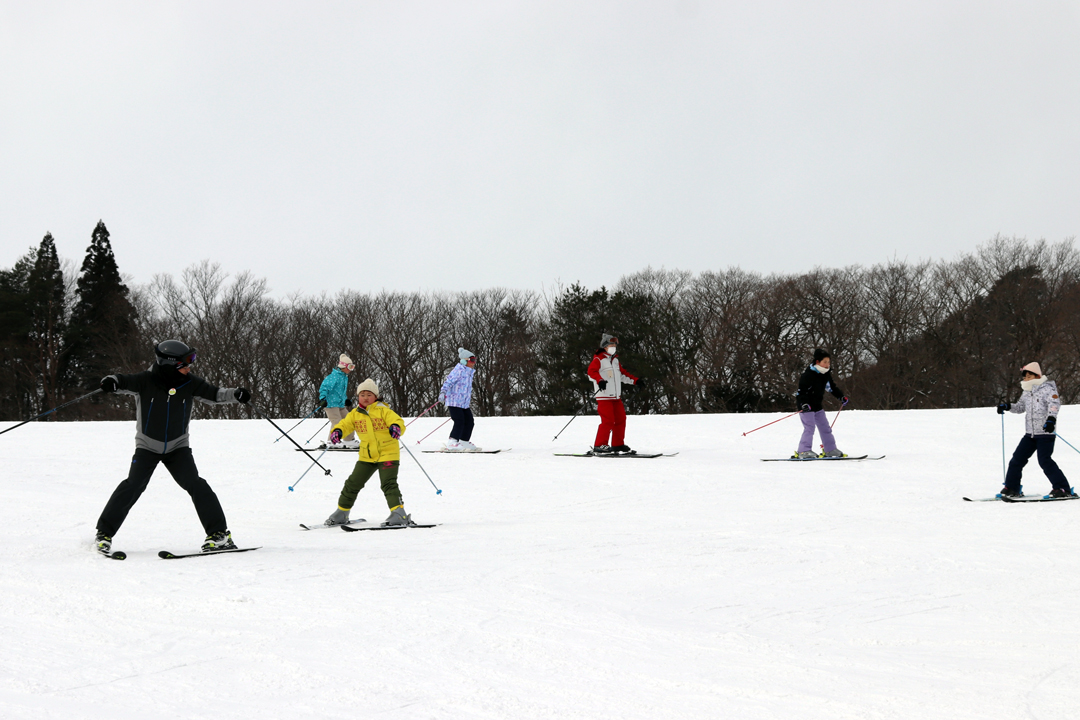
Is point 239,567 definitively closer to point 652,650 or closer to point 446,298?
point 652,650

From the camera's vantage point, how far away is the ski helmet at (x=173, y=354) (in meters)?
5.95

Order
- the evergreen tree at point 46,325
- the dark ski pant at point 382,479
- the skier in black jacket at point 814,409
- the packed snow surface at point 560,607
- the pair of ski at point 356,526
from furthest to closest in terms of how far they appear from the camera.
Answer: the evergreen tree at point 46,325
the skier in black jacket at point 814,409
the dark ski pant at point 382,479
the pair of ski at point 356,526
the packed snow surface at point 560,607

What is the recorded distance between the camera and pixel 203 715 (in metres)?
2.97

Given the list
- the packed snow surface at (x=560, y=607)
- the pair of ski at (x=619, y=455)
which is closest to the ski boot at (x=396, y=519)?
the packed snow surface at (x=560, y=607)

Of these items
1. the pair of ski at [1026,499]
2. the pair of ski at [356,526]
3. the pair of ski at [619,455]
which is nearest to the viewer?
the pair of ski at [356,526]

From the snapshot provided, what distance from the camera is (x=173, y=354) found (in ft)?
19.7

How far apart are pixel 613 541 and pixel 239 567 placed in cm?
266

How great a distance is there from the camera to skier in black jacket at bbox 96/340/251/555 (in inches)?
232

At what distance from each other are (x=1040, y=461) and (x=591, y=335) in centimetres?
3205

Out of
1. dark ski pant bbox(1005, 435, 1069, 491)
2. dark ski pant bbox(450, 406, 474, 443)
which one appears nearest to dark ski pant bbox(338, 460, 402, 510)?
dark ski pant bbox(1005, 435, 1069, 491)

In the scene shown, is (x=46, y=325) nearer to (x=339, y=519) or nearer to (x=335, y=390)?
(x=335, y=390)

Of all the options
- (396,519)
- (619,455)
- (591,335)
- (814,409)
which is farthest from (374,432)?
(591,335)

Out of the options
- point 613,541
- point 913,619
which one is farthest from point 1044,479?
point 913,619

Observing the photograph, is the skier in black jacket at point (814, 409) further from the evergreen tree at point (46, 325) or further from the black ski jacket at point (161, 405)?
the evergreen tree at point (46, 325)
